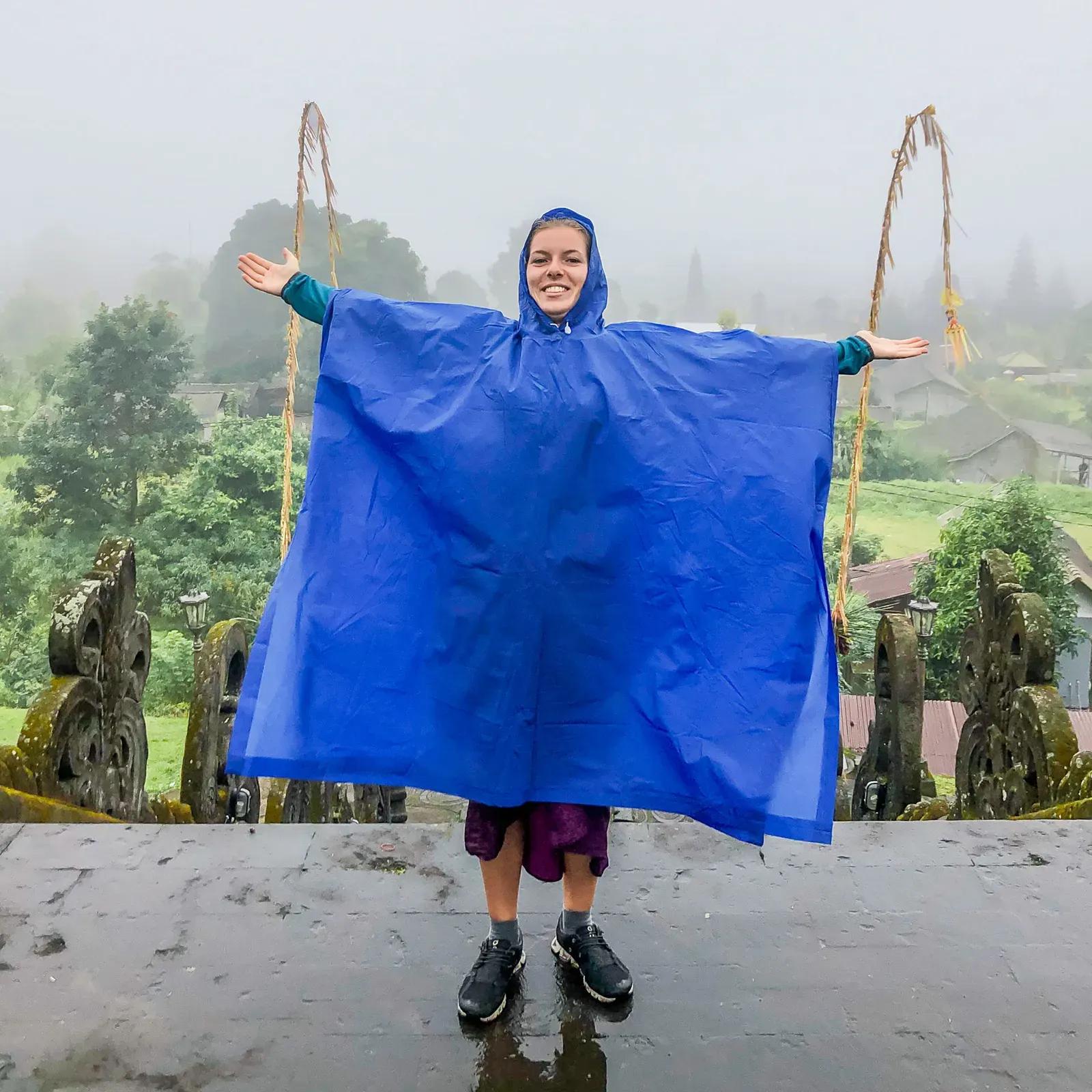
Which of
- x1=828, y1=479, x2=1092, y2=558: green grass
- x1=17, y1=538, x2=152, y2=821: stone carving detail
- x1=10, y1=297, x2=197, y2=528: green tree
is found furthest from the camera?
x1=828, y1=479, x2=1092, y2=558: green grass

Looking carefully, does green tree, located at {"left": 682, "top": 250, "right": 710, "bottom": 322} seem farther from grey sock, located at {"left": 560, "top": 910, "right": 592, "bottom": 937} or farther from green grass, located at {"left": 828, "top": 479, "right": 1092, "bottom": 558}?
grey sock, located at {"left": 560, "top": 910, "right": 592, "bottom": 937}

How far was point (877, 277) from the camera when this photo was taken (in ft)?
30.4

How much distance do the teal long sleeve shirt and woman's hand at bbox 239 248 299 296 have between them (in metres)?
0.02

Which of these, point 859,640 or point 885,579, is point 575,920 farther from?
point 885,579

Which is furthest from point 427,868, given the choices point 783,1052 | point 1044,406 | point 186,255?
point 186,255

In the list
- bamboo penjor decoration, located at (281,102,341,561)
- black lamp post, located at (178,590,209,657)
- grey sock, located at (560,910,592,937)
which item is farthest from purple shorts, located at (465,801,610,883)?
black lamp post, located at (178,590,209,657)

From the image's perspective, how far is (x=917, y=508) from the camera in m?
34.0

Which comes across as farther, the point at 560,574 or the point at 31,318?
the point at 31,318

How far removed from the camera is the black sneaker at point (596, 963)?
2160mm

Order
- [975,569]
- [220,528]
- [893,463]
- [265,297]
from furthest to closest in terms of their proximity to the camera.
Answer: [265,297]
[893,463]
[220,528]
[975,569]

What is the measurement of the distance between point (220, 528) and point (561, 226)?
25.0 metres

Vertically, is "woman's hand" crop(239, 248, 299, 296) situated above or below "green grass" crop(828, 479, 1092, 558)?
above

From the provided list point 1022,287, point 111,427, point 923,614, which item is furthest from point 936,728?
point 1022,287

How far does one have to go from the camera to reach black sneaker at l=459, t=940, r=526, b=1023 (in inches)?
82.4
